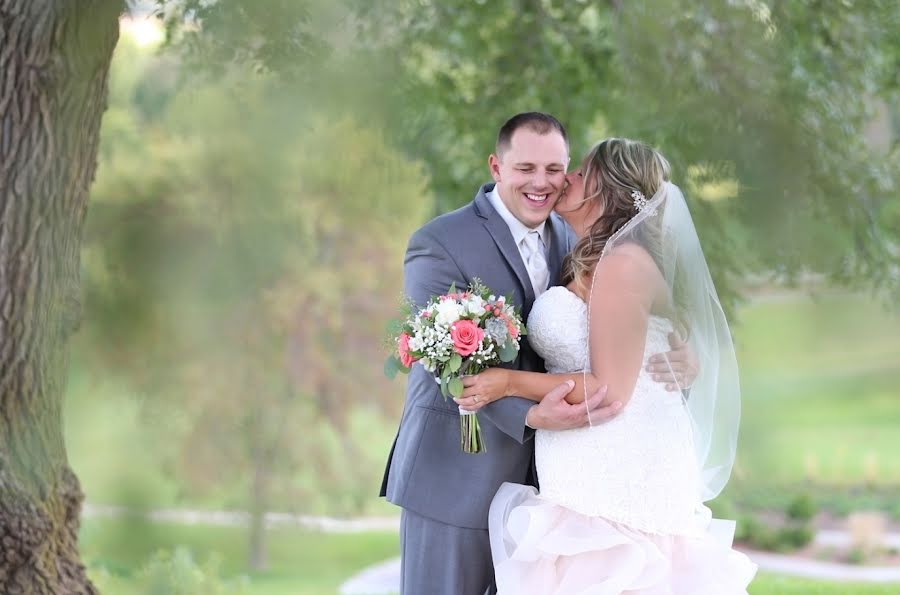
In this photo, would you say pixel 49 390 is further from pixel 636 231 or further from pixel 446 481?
pixel 636 231

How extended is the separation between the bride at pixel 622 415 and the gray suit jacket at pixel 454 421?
9cm

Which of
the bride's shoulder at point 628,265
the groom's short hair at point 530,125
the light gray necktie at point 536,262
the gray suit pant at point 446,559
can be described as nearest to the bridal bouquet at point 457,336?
the bride's shoulder at point 628,265

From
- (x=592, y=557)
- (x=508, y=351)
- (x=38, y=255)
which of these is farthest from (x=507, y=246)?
(x=38, y=255)

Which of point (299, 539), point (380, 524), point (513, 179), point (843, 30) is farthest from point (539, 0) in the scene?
point (380, 524)

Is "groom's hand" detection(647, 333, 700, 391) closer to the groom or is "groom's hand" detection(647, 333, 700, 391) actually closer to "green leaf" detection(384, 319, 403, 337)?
the groom

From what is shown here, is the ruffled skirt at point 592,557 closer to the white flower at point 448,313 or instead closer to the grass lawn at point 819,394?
the grass lawn at point 819,394

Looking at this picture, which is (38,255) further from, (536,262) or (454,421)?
(536,262)

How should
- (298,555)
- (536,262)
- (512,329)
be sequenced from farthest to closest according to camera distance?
(298,555) → (536,262) → (512,329)

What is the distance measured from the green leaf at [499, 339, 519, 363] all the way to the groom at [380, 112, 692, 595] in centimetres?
29

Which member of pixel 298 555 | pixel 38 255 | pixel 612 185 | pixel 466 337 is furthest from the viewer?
pixel 298 555

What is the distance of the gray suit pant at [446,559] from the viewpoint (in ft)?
11.5

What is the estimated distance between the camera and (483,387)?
319 centimetres

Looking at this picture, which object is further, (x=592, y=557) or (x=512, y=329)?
(x=592, y=557)

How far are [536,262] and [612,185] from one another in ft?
1.36
